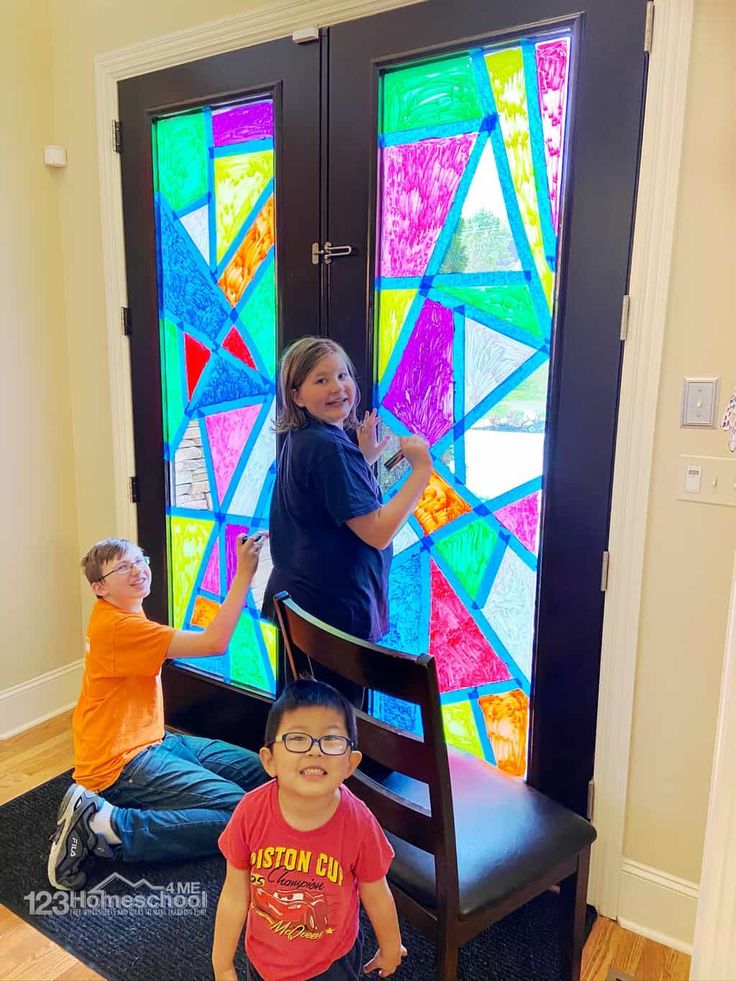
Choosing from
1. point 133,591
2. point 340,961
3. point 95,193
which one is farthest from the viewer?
point 95,193

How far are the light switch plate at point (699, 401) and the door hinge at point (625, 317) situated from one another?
6.4 inches

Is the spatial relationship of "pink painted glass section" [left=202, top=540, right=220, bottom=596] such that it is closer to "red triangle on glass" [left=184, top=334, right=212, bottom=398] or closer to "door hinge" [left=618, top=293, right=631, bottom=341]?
"red triangle on glass" [left=184, top=334, right=212, bottom=398]

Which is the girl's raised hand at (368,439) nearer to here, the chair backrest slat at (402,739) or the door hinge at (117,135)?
the chair backrest slat at (402,739)

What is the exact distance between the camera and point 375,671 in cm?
120

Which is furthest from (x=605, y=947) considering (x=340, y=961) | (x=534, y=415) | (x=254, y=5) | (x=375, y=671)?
(x=254, y=5)

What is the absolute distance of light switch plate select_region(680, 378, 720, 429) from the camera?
152 centimetres

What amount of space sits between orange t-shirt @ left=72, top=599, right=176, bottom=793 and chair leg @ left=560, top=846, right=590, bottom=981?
109 centimetres

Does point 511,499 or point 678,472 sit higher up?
point 678,472

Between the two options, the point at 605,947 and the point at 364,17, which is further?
the point at 364,17

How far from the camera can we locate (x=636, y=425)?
1.61 m

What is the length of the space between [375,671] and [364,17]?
1.62 metres

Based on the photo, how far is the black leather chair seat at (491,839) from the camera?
50.8 inches

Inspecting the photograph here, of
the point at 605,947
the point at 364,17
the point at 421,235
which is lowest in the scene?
the point at 605,947

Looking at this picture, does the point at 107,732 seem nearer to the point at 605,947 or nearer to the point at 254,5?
the point at 605,947
